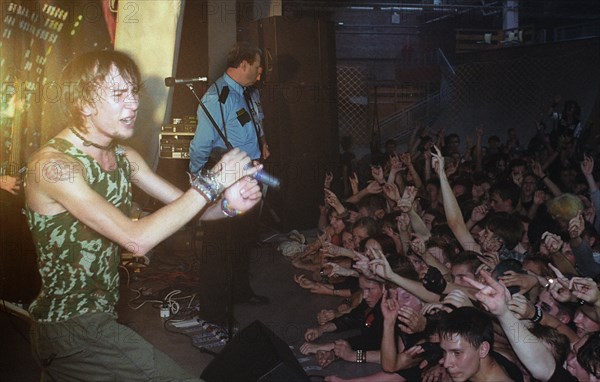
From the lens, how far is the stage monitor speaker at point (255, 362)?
113 inches

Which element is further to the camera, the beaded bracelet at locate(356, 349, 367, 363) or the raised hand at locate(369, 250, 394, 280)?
the beaded bracelet at locate(356, 349, 367, 363)

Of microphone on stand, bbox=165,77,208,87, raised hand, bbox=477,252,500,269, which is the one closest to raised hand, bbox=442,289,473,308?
raised hand, bbox=477,252,500,269

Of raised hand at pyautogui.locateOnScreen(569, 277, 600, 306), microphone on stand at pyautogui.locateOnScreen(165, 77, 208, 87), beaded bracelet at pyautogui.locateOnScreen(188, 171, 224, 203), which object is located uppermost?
microphone on stand at pyautogui.locateOnScreen(165, 77, 208, 87)

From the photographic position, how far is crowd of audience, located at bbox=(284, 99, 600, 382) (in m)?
3.04

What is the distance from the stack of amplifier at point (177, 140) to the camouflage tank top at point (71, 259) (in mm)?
3937

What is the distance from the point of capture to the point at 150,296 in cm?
571

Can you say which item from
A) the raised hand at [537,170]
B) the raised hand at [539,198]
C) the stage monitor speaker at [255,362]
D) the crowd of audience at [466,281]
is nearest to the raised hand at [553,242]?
the crowd of audience at [466,281]

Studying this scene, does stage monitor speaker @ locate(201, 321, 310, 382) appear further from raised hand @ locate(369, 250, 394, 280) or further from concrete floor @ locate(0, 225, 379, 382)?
concrete floor @ locate(0, 225, 379, 382)

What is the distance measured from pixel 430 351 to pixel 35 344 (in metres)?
2.31

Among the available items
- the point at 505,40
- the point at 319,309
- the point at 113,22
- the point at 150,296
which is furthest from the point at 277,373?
the point at 505,40

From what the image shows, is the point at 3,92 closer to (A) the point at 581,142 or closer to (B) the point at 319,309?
(B) the point at 319,309

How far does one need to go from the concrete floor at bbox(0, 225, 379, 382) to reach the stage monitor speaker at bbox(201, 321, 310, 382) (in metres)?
1.12

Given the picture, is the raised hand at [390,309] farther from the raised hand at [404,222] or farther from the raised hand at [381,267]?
the raised hand at [404,222]

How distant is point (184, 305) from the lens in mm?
5570
